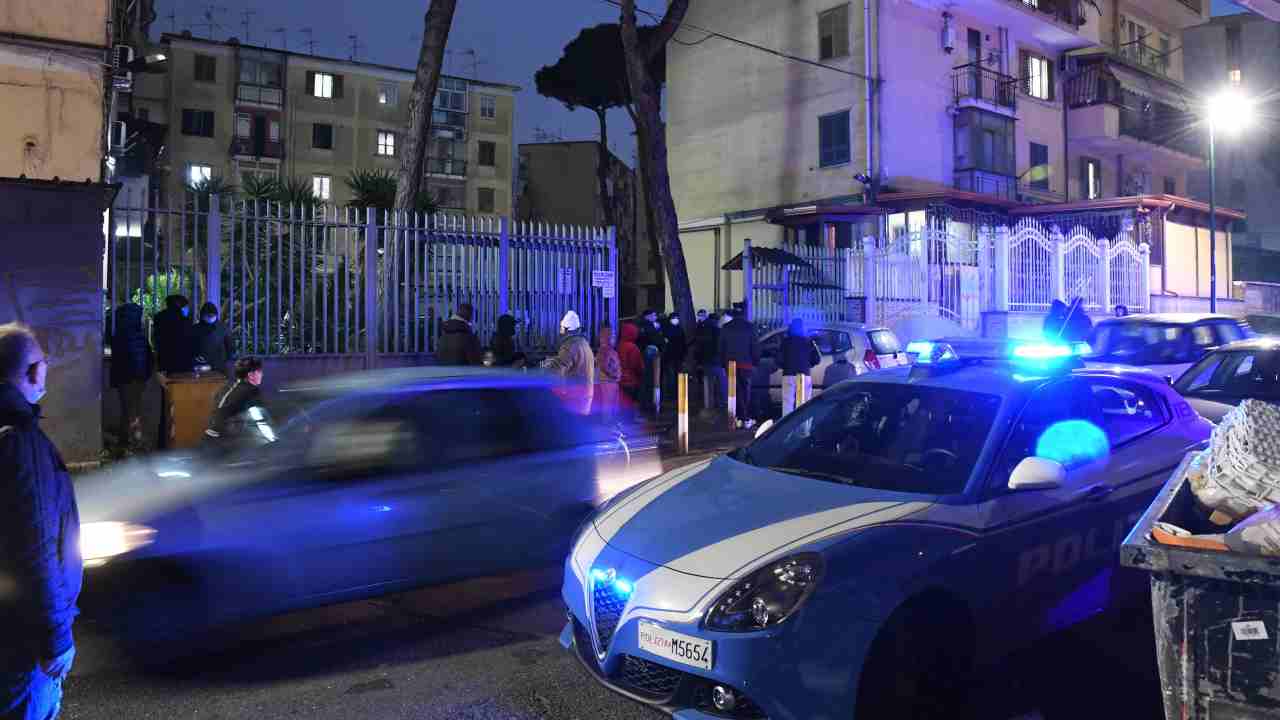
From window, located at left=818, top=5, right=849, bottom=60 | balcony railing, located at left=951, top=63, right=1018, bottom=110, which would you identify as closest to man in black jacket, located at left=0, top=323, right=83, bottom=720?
window, located at left=818, top=5, right=849, bottom=60

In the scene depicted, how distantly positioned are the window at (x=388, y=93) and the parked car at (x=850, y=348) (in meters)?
46.2

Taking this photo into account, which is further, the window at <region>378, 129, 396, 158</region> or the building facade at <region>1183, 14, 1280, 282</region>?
the window at <region>378, 129, 396, 158</region>

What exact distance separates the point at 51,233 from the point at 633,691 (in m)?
9.61

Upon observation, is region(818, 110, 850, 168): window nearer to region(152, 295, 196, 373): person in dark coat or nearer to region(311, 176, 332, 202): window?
region(152, 295, 196, 373): person in dark coat

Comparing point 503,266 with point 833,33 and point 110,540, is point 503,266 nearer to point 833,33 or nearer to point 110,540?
point 110,540

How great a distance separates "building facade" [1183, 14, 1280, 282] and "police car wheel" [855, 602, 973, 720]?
159 ft

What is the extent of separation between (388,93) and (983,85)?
36721 mm

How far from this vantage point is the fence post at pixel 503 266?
15117mm

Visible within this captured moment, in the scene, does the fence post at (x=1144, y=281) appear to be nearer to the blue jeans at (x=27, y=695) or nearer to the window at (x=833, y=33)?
the window at (x=833, y=33)

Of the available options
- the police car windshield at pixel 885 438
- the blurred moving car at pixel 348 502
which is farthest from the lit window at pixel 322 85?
the police car windshield at pixel 885 438

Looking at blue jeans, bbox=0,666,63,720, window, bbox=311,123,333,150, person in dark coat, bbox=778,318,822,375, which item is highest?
window, bbox=311,123,333,150

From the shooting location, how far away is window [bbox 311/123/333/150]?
54500 mm

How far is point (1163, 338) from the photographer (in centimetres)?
1285

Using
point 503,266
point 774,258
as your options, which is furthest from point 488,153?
point 503,266
